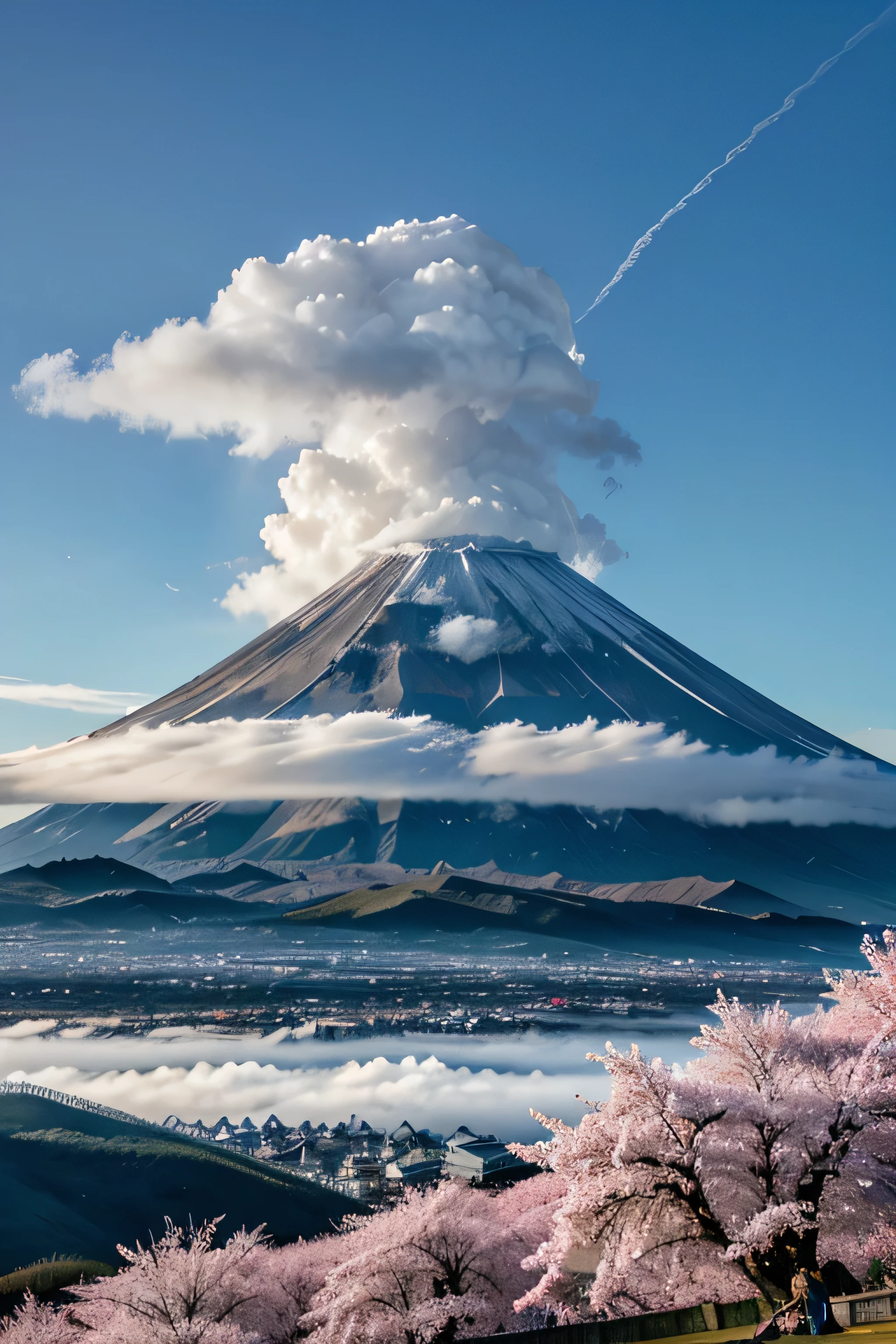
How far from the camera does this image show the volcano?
159625mm

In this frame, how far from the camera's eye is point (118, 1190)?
5338 centimetres

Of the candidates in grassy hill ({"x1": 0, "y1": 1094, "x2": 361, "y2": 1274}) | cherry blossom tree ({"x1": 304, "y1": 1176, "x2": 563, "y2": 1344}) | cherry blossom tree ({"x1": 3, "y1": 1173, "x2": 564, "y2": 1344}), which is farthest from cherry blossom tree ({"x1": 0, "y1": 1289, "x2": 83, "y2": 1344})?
grassy hill ({"x1": 0, "y1": 1094, "x2": 361, "y2": 1274})

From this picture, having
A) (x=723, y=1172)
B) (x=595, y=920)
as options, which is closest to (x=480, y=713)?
(x=595, y=920)

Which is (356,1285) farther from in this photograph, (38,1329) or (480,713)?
(480,713)

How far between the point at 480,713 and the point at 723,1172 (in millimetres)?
153396

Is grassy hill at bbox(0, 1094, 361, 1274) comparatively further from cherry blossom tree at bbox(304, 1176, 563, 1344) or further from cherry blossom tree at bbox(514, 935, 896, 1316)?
cherry blossom tree at bbox(514, 935, 896, 1316)

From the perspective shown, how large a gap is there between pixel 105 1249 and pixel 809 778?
13846 centimetres

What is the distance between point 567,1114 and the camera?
243 feet

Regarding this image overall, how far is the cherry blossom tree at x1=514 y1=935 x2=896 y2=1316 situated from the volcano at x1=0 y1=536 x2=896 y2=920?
13946 centimetres

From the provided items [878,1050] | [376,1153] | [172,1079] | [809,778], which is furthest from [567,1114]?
[809,778]

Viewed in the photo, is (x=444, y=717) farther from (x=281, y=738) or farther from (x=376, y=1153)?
(x=376, y=1153)

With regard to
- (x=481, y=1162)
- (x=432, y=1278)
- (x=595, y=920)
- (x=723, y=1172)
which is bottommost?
(x=481, y=1162)

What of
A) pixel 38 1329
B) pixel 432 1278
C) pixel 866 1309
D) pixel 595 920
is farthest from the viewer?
pixel 595 920

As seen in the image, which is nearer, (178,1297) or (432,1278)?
(432,1278)
